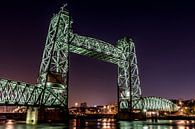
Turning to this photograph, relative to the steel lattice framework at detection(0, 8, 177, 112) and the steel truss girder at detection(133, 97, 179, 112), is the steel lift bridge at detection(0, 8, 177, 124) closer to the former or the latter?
the steel lattice framework at detection(0, 8, 177, 112)

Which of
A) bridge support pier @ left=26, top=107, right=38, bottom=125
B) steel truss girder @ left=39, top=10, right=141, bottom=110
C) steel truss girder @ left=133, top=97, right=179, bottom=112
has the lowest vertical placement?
bridge support pier @ left=26, top=107, right=38, bottom=125

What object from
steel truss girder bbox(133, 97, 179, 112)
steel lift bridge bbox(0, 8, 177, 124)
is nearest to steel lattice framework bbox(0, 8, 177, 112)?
steel lift bridge bbox(0, 8, 177, 124)

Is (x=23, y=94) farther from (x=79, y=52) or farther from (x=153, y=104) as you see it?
(x=153, y=104)

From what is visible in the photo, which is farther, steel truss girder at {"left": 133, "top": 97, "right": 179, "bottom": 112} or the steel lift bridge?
steel truss girder at {"left": 133, "top": 97, "right": 179, "bottom": 112}

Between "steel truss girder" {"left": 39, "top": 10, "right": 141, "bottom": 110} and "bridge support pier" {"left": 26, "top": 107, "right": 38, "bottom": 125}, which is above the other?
"steel truss girder" {"left": 39, "top": 10, "right": 141, "bottom": 110}

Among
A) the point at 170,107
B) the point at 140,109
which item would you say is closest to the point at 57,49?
the point at 140,109

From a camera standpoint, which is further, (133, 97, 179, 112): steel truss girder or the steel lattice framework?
(133, 97, 179, 112): steel truss girder

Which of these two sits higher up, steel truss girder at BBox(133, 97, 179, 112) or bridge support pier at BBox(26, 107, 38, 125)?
steel truss girder at BBox(133, 97, 179, 112)

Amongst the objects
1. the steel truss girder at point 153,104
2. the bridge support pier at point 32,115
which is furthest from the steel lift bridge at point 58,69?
the steel truss girder at point 153,104

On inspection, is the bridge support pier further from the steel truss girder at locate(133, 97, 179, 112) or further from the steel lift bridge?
the steel truss girder at locate(133, 97, 179, 112)

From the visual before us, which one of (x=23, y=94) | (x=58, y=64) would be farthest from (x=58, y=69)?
(x=23, y=94)

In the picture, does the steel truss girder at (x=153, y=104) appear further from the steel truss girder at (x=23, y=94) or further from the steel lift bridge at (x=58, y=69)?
the steel truss girder at (x=23, y=94)

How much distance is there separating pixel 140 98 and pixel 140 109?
4.79 m

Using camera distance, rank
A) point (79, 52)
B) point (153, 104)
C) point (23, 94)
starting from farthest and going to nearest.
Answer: point (153, 104) → point (79, 52) → point (23, 94)
